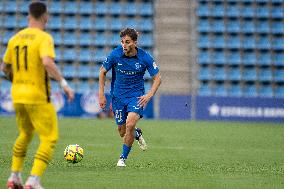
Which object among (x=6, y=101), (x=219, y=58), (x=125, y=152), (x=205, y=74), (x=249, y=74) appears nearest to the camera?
(x=125, y=152)

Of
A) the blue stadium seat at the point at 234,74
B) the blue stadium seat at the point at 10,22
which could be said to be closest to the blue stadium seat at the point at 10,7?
the blue stadium seat at the point at 10,22

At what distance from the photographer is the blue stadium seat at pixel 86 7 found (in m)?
36.7

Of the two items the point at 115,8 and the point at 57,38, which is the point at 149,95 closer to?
the point at 57,38

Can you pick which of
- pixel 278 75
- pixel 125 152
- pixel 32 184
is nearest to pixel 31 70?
pixel 32 184

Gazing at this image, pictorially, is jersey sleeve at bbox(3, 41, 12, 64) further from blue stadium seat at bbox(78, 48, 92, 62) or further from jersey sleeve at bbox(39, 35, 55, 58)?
blue stadium seat at bbox(78, 48, 92, 62)

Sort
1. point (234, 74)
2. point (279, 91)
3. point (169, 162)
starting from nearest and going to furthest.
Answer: point (169, 162) < point (279, 91) < point (234, 74)

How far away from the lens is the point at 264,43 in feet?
120

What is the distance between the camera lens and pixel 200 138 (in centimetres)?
1973

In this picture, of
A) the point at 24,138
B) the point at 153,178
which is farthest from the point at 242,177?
the point at 24,138

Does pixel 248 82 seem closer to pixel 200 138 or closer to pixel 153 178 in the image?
pixel 200 138

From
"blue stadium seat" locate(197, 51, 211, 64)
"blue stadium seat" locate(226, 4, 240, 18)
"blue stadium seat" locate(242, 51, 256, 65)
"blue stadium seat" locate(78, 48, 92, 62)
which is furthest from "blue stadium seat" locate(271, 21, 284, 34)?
"blue stadium seat" locate(78, 48, 92, 62)

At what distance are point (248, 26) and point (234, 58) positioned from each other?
1.87m

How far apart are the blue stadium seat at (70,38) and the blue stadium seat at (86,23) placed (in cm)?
52

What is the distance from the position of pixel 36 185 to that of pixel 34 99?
90 centimetres
